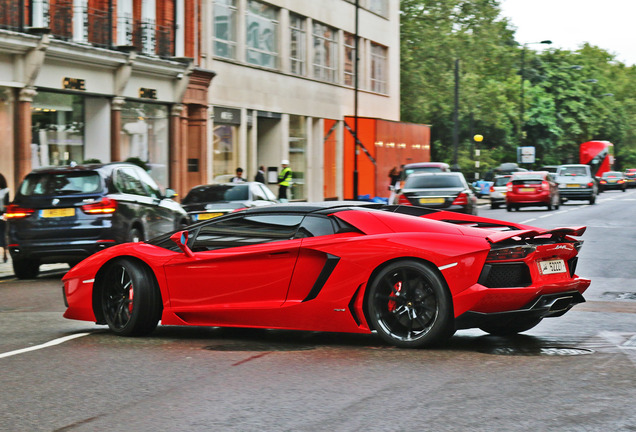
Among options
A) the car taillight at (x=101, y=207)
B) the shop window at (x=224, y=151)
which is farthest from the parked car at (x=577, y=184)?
the car taillight at (x=101, y=207)

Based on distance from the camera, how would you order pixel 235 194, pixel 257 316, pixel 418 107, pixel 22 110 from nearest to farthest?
pixel 257 316, pixel 235 194, pixel 22 110, pixel 418 107

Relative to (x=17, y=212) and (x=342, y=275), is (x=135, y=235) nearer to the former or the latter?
(x=17, y=212)

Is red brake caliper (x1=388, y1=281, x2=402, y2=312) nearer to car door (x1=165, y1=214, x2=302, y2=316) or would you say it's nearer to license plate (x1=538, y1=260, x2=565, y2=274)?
car door (x1=165, y1=214, x2=302, y2=316)

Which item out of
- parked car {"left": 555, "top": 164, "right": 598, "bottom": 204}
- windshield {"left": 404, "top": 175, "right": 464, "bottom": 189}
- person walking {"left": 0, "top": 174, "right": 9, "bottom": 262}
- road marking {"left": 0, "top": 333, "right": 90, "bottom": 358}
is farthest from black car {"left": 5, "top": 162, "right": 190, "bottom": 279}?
parked car {"left": 555, "top": 164, "right": 598, "bottom": 204}

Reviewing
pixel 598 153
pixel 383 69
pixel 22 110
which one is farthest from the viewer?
pixel 598 153

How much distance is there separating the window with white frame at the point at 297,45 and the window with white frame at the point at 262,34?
1453 mm

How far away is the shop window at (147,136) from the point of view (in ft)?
102

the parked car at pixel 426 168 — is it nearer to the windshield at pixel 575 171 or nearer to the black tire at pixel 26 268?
the windshield at pixel 575 171

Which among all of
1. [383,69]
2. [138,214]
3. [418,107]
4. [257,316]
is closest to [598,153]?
[418,107]

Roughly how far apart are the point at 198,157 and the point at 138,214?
18.8m

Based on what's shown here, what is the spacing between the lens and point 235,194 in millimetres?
21953

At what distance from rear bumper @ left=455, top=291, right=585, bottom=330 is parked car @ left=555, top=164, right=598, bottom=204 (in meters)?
40.4

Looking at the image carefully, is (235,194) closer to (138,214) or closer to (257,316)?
(138,214)

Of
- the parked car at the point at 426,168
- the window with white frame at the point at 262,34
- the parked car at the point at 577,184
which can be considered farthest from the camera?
the parked car at the point at 577,184
